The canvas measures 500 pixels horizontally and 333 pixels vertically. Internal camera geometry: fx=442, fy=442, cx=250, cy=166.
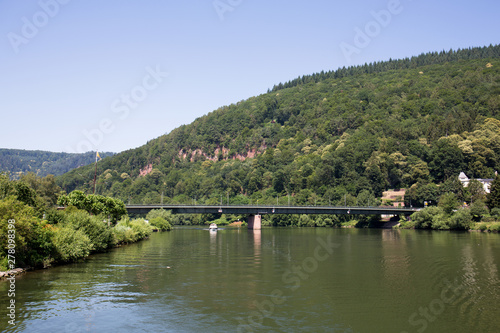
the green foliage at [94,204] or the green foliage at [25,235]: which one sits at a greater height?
the green foliage at [94,204]

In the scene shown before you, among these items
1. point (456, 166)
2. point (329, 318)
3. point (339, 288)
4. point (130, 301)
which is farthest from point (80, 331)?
point (456, 166)

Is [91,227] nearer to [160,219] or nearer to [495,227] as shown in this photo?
[160,219]

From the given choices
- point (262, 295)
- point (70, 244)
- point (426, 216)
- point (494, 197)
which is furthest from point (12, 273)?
point (494, 197)

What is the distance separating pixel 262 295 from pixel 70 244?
28.1 metres

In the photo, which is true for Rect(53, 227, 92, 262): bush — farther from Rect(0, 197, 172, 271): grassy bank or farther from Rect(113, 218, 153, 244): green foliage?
Rect(113, 218, 153, 244): green foliage

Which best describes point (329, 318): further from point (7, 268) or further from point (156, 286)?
point (7, 268)

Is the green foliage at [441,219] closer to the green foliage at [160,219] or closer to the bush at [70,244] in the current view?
the green foliage at [160,219]

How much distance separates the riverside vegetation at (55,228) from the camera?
44.3 m

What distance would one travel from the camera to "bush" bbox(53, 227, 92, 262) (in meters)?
51.5

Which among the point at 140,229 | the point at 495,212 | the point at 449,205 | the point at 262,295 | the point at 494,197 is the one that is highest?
the point at 494,197

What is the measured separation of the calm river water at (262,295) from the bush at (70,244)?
6.39 feet

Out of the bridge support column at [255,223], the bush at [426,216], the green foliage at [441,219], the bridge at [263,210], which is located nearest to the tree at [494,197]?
the green foliage at [441,219]

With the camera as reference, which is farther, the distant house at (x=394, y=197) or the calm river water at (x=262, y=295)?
the distant house at (x=394, y=197)

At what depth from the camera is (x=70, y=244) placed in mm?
53438
